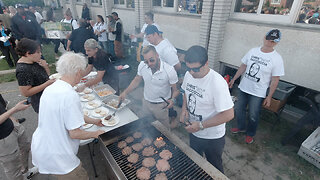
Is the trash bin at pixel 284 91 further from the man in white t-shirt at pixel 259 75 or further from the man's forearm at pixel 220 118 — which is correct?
the man's forearm at pixel 220 118

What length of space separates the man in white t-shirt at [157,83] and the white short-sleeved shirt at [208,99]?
2.44 ft

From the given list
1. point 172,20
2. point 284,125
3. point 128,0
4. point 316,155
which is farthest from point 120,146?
point 128,0

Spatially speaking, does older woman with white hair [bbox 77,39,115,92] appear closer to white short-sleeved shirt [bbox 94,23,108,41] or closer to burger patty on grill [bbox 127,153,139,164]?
burger patty on grill [bbox 127,153,139,164]

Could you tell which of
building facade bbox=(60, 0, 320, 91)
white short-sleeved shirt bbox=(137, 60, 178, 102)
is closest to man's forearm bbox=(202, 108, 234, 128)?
white short-sleeved shirt bbox=(137, 60, 178, 102)

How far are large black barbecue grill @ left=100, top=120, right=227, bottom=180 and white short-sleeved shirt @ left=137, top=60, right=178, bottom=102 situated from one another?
0.79 metres

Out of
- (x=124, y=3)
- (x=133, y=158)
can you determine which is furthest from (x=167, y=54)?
(x=124, y=3)

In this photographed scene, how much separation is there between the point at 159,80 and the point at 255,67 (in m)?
2.12

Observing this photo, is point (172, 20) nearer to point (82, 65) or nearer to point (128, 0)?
point (128, 0)

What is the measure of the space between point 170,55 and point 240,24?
2505 millimetres

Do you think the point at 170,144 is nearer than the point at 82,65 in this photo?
No

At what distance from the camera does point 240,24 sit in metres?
5.28

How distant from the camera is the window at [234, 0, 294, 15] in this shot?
14.9 feet

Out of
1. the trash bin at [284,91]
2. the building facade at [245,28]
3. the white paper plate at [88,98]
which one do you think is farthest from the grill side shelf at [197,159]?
the building facade at [245,28]

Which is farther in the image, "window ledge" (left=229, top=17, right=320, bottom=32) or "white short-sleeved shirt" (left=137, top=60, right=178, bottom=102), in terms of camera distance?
"window ledge" (left=229, top=17, right=320, bottom=32)
